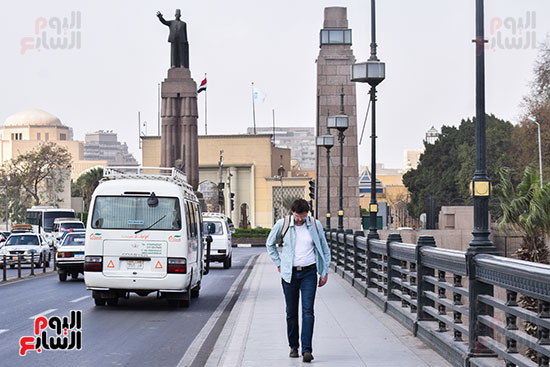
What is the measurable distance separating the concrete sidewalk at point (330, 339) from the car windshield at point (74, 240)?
1199cm

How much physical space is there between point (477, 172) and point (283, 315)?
673 cm

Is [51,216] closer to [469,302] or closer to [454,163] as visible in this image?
[454,163]

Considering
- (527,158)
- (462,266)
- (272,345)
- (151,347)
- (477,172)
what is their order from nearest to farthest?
(462,266) < (477,172) < (272,345) < (151,347) < (527,158)

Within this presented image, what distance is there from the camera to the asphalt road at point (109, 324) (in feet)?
42.1

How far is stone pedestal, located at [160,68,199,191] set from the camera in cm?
6538

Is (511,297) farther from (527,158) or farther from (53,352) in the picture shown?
(527,158)

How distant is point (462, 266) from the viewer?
1094 cm

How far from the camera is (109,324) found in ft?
56.4

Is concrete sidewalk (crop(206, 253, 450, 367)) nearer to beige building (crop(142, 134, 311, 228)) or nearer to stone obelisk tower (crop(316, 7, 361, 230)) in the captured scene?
stone obelisk tower (crop(316, 7, 361, 230))

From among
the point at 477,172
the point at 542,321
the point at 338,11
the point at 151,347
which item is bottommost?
the point at 151,347

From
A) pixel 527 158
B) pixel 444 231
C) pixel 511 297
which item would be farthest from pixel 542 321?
pixel 527 158

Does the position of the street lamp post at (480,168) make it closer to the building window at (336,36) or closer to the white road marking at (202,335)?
the white road marking at (202,335)

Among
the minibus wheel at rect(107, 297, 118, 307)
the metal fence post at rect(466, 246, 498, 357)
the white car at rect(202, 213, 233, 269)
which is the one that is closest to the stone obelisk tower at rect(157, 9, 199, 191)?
the white car at rect(202, 213, 233, 269)

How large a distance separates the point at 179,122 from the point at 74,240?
3432cm
